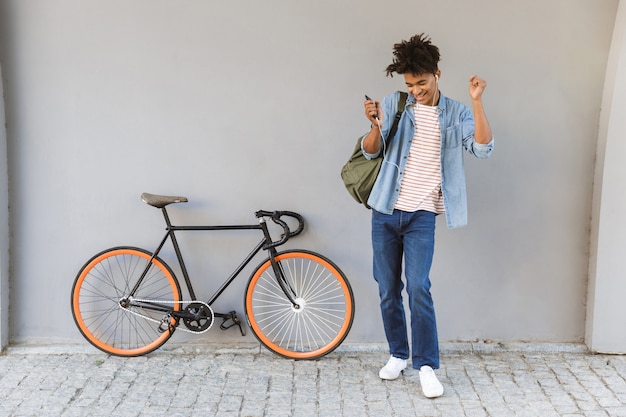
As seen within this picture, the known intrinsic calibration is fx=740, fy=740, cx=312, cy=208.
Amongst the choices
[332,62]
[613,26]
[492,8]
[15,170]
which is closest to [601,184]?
[613,26]

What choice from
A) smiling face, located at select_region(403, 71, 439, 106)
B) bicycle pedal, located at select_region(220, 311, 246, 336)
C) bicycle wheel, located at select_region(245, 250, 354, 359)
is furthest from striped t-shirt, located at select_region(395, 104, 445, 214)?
bicycle pedal, located at select_region(220, 311, 246, 336)

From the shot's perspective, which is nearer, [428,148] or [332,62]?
[428,148]

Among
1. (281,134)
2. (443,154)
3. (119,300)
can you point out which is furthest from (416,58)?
(119,300)

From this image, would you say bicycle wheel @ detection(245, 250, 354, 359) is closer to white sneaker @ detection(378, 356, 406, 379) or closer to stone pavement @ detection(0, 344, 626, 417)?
stone pavement @ detection(0, 344, 626, 417)

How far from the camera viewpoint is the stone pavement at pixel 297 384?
4.73m

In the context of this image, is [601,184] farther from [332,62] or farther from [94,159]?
[94,159]

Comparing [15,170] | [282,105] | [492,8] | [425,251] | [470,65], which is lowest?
[425,251]

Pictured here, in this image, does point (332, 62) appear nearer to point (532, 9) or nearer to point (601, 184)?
point (532, 9)

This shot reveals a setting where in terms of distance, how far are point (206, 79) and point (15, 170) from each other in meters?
1.63

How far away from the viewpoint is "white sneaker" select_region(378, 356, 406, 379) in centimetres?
518

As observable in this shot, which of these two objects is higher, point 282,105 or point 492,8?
point 492,8

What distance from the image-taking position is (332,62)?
5504 millimetres

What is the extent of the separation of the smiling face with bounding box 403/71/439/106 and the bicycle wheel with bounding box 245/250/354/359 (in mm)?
1640

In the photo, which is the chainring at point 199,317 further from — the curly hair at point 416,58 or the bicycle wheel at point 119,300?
the curly hair at point 416,58
